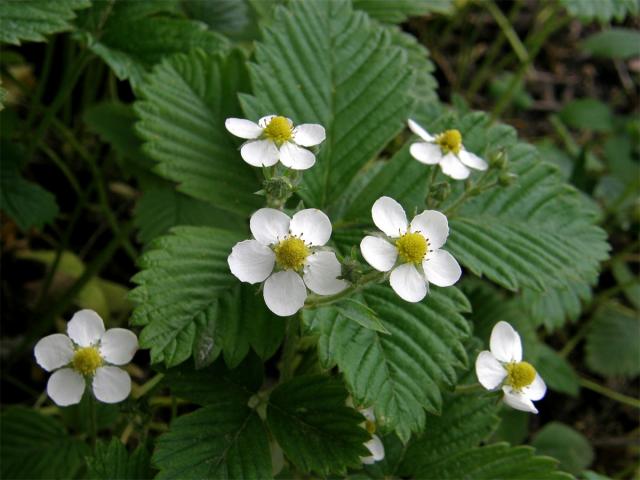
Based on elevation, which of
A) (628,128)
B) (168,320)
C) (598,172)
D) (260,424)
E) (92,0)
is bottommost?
(598,172)

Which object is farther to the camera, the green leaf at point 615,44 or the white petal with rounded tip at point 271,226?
the green leaf at point 615,44

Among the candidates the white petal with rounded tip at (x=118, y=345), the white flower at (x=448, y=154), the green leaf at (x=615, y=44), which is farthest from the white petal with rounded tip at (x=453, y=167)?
the green leaf at (x=615, y=44)

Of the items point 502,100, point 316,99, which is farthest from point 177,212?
point 502,100

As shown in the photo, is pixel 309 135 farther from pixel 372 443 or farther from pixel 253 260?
pixel 372 443

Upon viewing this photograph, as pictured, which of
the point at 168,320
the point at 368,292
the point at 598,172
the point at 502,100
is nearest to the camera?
the point at 168,320

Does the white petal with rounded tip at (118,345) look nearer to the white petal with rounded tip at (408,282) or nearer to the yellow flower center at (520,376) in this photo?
the white petal with rounded tip at (408,282)

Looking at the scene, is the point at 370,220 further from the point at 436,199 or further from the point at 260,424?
the point at 260,424
